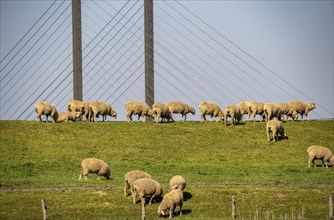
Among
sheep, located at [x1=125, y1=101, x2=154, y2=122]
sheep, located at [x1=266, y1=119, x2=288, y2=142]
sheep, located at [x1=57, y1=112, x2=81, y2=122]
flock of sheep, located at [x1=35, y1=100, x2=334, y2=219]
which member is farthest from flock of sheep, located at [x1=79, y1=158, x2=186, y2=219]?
sheep, located at [x1=57, y1=112, x2=81, y2=122]

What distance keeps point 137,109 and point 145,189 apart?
27951mm

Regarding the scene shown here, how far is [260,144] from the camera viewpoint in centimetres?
5519

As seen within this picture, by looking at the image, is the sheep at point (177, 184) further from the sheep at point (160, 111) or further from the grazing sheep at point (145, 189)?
the sheep at point (160, 111)

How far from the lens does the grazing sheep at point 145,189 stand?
3441cm

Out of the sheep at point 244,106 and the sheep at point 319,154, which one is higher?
the sheep at point 244,106

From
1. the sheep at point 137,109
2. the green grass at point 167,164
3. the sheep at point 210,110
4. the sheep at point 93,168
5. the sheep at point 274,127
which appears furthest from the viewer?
the sheep at point 210,110

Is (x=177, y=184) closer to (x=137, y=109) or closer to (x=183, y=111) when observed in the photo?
(x=137, y=109)

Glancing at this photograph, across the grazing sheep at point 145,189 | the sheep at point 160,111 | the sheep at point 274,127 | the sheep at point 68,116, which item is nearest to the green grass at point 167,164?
the grazing sheep at point 145,189

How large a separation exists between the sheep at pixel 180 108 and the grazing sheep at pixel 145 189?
28838mm

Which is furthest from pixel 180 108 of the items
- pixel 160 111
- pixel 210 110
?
pixel 160 111

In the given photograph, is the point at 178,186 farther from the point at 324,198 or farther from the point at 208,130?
the point at 208,130

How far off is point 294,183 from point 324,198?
3.41 meters

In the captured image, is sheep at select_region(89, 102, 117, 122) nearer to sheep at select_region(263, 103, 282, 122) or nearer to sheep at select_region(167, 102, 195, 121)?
sheep at select_region(167, 102, 195, 121)

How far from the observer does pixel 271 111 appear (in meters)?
62.8
